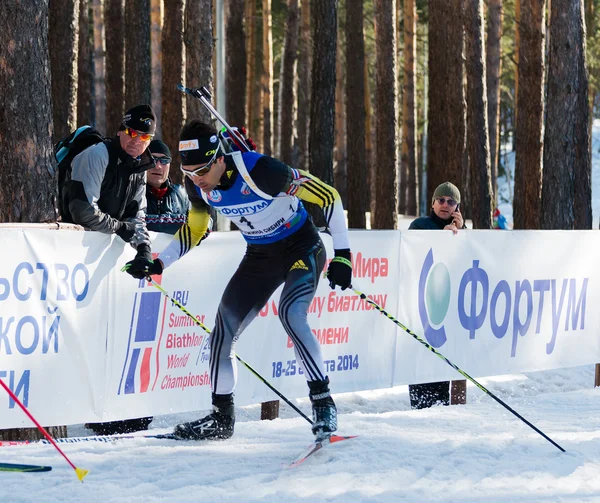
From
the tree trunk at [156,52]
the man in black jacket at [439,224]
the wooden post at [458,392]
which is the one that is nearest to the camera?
the man in black jacket at [439,224]

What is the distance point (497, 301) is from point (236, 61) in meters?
17.0

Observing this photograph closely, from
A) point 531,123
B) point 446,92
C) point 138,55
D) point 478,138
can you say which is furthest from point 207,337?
point 478,138


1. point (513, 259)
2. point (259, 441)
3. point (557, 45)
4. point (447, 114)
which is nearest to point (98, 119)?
point (447, 114)

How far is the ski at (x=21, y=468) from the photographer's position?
5.06m

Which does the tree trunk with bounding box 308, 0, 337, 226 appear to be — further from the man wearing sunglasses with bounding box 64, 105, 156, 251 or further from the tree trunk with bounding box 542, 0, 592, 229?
the man wearing sunglasses with bounding box 64, 105, 156, 251

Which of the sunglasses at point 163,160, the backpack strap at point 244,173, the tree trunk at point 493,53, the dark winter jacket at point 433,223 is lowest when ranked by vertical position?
the dark winter jacket at point 433,223

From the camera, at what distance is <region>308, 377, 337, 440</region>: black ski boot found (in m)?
5.72

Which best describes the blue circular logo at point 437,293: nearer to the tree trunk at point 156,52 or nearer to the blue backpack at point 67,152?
the blue backpack at point 67,152

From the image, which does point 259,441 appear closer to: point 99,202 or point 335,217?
point 335,217

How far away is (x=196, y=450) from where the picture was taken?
19.3 feet

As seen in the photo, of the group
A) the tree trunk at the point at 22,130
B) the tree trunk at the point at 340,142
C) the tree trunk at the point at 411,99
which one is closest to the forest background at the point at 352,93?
the tree trunk at the point at 22,130

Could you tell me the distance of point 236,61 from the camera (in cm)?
2488

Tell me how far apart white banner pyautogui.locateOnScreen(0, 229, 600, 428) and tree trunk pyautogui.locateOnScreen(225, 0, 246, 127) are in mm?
15985

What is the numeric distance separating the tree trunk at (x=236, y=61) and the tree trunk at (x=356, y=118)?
3864mm
